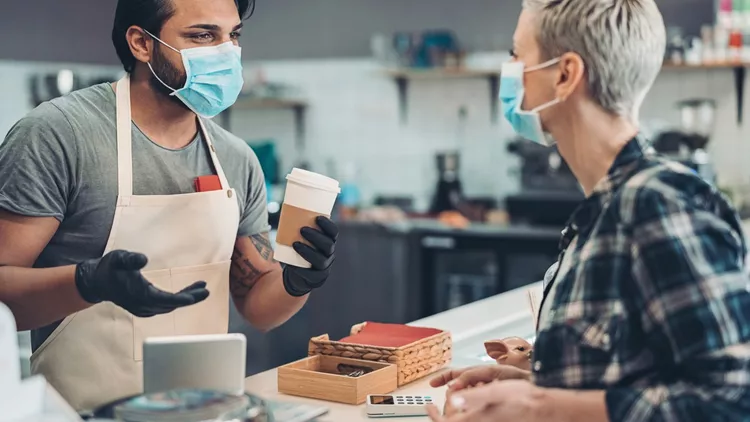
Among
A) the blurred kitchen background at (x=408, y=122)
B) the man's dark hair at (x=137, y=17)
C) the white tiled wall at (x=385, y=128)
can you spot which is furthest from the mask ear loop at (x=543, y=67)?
the white tiled wall at (x=385, y=128)

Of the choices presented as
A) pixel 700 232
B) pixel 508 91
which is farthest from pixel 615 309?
pixel 508 91

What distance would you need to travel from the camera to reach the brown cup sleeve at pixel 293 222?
6.68 ft

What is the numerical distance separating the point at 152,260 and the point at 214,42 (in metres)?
0.61

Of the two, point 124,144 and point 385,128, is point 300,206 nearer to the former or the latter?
point 124,144

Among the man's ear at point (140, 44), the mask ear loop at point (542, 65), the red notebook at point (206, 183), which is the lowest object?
the red notebook at point (206, 183)

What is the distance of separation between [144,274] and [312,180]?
645mm

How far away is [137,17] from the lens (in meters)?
2.44

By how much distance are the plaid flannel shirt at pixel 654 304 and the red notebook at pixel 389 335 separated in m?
0.71

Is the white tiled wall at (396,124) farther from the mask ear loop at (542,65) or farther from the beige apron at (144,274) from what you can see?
the mask ear loop at (542,65)

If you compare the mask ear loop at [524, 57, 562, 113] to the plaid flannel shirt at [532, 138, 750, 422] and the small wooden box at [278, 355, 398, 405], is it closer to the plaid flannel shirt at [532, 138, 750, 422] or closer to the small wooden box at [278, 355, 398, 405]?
the plaid flannel shirt at [532, 138, 750, 422]

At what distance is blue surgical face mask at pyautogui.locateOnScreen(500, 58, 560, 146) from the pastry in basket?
0.49 m

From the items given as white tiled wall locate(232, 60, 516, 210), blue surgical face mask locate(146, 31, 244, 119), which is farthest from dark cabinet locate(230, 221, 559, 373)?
blue surgical face mask locate(146, 31, 244, 119)

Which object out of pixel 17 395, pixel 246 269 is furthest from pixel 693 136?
pixel 17 395

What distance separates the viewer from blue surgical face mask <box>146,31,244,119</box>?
7.88 feet
